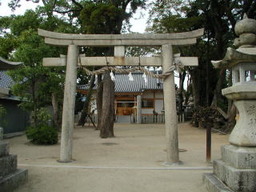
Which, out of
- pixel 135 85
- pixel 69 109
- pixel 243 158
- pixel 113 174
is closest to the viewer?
pixel 243 158

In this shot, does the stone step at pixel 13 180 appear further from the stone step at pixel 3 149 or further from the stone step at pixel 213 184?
the stone step at pixel 213 184

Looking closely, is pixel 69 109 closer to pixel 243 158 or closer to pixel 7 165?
pixel 7 165

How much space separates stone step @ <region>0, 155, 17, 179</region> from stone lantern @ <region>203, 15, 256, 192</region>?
3.85m

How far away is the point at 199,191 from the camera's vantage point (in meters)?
5.68

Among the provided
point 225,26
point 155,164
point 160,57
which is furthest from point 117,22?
point 155,164

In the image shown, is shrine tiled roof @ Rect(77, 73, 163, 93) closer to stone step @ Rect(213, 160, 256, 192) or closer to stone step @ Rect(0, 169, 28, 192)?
stone step @ Rect(0, 169, 28, 192)

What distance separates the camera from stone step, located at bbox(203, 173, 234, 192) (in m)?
4.76

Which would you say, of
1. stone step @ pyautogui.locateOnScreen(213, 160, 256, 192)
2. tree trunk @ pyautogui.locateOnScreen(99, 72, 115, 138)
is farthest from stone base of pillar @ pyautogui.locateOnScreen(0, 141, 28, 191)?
tree trunk @ pyautogui.locateOnScreen(99, 72, 115, 138)

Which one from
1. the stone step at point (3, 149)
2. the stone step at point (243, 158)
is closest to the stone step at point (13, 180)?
the stone step at point (3, 149)

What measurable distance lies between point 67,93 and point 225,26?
15.8 metres

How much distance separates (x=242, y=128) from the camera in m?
5.06

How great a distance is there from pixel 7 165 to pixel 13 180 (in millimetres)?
311

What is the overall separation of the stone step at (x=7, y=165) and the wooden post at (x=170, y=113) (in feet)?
14.2

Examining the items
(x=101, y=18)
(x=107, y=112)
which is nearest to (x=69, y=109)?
(x=107, y=112)
